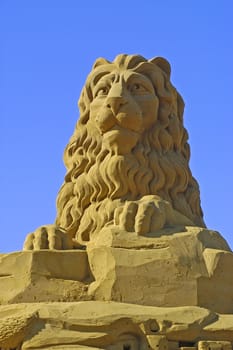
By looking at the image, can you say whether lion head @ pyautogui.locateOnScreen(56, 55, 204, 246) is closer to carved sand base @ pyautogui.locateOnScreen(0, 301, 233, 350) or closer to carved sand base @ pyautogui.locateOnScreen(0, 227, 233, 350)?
carved sand base @ pyautogui.locateOnScreen(0, 227, 233, 350)

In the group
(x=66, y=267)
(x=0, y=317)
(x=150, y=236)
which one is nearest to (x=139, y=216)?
(x=150, y=236)

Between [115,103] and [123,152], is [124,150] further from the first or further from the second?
[115,103]

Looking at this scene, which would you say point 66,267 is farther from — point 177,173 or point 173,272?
point 177,173

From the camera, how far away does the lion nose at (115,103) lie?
13.0 meters

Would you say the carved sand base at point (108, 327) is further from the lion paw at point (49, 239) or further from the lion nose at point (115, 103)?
the lion nose at point (115, 103)

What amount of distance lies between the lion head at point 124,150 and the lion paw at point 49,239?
2.24 feet

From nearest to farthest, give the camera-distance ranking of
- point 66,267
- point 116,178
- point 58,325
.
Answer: point 58,325, point 66,267, point 116,178

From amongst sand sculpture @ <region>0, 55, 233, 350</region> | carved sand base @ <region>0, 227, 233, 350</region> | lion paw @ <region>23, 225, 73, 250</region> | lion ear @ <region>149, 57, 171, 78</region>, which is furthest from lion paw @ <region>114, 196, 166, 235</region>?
lion ear @ <region>149, 57, 171, 78</region>

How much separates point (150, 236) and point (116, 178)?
4.17ft

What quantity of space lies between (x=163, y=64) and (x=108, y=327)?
424 centimetres

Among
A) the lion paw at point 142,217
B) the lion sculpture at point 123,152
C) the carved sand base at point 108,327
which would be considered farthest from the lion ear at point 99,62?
the carved sand base at point 108,327

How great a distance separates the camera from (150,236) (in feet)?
39.5

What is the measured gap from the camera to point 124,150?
13172mm

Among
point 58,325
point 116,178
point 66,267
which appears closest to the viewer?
point 58,325
